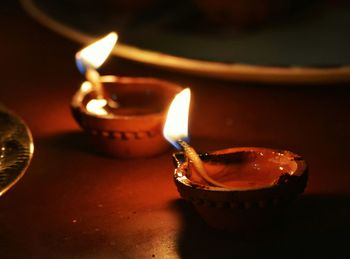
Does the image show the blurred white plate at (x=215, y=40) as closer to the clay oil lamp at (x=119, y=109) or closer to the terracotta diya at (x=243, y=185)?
the clay oil lamp at (x=119, y=109)

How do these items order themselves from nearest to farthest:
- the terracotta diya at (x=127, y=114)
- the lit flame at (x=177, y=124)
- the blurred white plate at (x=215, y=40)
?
the lit flame at (x=177, y=124), the terracotta diya at (x=127, y=114), the blurred white plate at (x=215, y=40)

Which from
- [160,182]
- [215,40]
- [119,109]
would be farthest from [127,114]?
[215,40]

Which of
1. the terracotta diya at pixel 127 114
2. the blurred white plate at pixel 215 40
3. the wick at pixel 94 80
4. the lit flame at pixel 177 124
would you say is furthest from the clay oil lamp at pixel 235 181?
the blurred white plate at pixel 215 40

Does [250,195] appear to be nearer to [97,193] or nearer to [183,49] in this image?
[97,193]

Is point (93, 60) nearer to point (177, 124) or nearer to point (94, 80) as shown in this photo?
point (94, 80)

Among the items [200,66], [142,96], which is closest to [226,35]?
[200,66]

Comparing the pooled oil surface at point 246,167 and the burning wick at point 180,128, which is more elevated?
the burning wick at point 180,128
